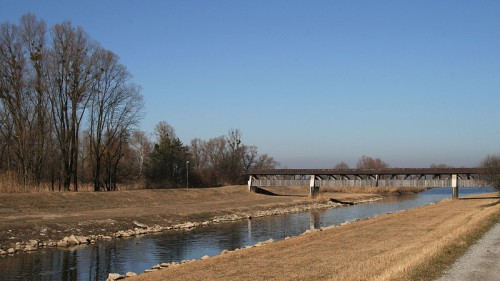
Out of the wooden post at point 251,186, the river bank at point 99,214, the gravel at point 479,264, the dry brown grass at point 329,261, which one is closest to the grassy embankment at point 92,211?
the river bank at point 99,214

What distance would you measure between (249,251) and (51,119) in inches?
1680

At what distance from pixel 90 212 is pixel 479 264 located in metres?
35.2

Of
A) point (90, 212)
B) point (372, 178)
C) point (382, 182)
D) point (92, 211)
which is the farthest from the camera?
point (372, 178)

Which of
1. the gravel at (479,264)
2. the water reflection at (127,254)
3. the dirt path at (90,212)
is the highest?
the gravel at (479,264)

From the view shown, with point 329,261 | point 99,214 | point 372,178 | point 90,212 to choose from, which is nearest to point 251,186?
point 372,178

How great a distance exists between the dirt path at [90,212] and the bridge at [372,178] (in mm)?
22049

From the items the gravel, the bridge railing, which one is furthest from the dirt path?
the gravel

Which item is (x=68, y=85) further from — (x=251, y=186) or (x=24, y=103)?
(x=251, y=186)

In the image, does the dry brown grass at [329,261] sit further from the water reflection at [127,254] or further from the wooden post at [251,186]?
the wooden post at [251,186]

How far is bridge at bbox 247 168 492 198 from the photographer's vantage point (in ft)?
256

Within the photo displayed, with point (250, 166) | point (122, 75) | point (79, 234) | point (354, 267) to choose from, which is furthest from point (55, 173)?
point (250, 166)

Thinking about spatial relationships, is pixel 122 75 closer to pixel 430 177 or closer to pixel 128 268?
pixel 128 268

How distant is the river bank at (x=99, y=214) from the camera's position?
31531 mm

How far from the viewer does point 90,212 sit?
4325cm
